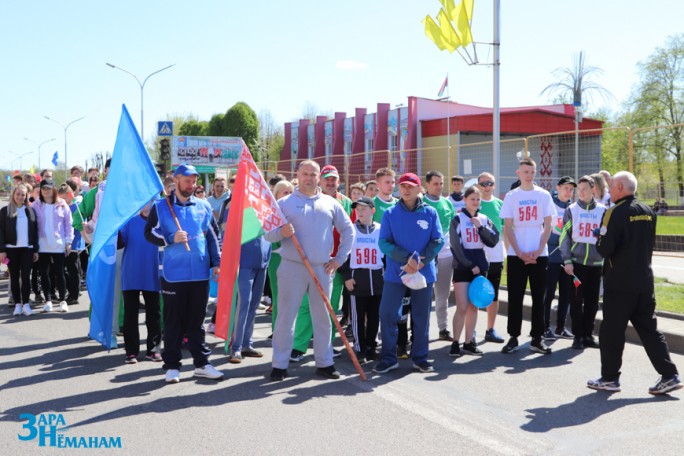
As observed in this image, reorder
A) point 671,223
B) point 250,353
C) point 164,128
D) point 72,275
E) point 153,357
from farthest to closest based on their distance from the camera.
Answer: point 164,128 → point 671,223 → point 72,275 → point 250,353 → point 153,357

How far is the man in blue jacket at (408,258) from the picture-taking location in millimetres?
6969

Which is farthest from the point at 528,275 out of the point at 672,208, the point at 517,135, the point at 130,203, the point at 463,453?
the point at 517,135

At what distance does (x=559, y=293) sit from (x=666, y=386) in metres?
2.71

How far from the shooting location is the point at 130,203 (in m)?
7.12

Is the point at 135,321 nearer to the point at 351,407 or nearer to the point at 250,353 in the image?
the point at 250,353

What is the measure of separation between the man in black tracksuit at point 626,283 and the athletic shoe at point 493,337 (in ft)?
7.20

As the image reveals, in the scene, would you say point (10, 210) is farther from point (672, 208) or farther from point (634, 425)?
point (672, 208)

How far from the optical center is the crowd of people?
20.7 feet

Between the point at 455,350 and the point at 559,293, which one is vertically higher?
the point at 559,293

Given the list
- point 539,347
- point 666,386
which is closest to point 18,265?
point 539,347

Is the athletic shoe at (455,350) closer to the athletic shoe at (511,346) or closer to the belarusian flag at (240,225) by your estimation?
the athletic shoe at (511,346)

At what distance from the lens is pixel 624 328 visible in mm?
6281

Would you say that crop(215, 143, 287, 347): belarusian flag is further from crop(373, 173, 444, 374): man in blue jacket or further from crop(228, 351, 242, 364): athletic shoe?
crop(373, 173, 444, 374): man in blue jacket

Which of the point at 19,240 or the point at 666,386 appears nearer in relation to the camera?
the point at 666,386
